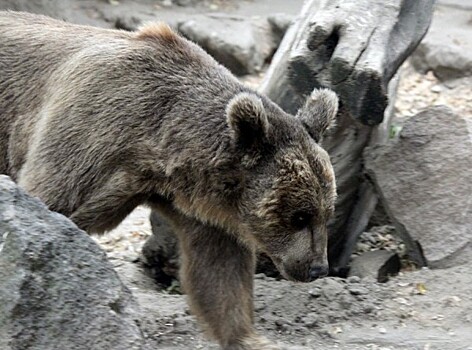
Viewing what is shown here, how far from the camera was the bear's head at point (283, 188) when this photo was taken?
4.78 metres

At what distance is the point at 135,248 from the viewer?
732 centimetres

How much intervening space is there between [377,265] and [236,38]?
16.3 feet

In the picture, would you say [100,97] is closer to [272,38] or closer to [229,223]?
[229,223]

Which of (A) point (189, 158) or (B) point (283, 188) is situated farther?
(A) point (189, 158)

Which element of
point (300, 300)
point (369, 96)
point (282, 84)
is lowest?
point (300, 300)

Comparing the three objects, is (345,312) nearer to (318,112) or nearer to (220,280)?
(220,280)

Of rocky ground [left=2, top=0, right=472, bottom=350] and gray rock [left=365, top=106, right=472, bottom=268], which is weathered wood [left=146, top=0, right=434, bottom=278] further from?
rocky ground [left=2, top=0, right=472, bottom=350]

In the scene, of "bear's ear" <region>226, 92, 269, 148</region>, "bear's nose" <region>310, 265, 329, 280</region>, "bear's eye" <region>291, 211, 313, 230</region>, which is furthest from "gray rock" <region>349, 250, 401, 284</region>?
"bear's ear" <region>226, 92, 269, 148</region>

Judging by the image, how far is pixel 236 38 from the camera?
11094 millimetres

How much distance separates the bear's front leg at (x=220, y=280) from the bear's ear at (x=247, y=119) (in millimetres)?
618

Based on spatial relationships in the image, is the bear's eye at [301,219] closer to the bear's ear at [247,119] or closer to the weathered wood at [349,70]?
the bear's ear at [247,119]

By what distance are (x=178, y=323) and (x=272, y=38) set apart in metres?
6.40

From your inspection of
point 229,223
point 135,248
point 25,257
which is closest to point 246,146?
point 229,223

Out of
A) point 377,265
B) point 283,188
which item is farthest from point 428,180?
point 283,188
